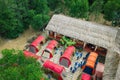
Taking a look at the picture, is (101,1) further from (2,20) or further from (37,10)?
(2,20)

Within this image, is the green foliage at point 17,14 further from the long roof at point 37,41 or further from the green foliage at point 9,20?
the long roof at point 37,41

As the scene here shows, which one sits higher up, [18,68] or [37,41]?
[18,68]

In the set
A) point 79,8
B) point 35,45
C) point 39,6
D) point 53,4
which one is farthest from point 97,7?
point 35,45

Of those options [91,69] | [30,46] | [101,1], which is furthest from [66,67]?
[101,1]

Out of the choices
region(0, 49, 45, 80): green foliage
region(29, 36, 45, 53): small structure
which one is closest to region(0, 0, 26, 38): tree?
region(29, 36, 45, 53): small structure

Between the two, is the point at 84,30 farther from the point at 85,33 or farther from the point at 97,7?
the point at 97,7

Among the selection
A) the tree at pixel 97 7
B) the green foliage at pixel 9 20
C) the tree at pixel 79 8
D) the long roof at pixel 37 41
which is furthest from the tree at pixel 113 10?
the green foliage at pixel 9 20

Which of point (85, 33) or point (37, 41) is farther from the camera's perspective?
point (37, 41)
